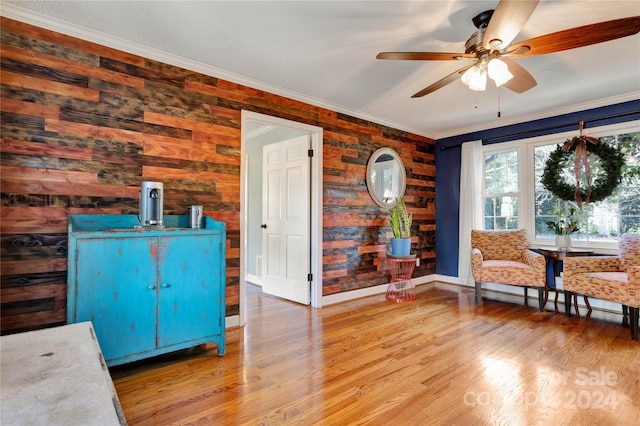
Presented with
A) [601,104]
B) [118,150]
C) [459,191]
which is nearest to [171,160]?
[118,150]

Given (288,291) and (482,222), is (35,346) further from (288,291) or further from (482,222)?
(482,222)

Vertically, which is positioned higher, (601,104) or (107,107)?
(601,104)

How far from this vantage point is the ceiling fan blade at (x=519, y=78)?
7.07 ft

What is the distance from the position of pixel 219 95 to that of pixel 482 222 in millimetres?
3943

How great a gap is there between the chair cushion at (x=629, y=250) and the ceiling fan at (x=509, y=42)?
6.95 feet

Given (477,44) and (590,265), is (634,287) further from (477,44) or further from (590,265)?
(477,44)

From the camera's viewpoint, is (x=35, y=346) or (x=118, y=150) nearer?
(x=35, y=346)

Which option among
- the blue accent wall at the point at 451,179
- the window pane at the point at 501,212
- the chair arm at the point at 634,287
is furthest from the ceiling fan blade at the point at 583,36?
the window pane at the point at 501,212

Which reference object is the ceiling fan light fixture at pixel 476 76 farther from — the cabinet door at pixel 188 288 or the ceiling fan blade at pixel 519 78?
the cabinet door at pixel 188 288

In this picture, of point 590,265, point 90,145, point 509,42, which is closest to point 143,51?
point 90,145

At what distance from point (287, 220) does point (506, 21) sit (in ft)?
9.90

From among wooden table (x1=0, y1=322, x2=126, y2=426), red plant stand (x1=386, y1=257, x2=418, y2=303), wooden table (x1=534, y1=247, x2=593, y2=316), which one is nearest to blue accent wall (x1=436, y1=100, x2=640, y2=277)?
red plant stand (x1=386, y1=257, x2=418, y2=303)

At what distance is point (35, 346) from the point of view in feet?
4.20

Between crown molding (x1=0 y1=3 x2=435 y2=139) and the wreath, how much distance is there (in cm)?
271
